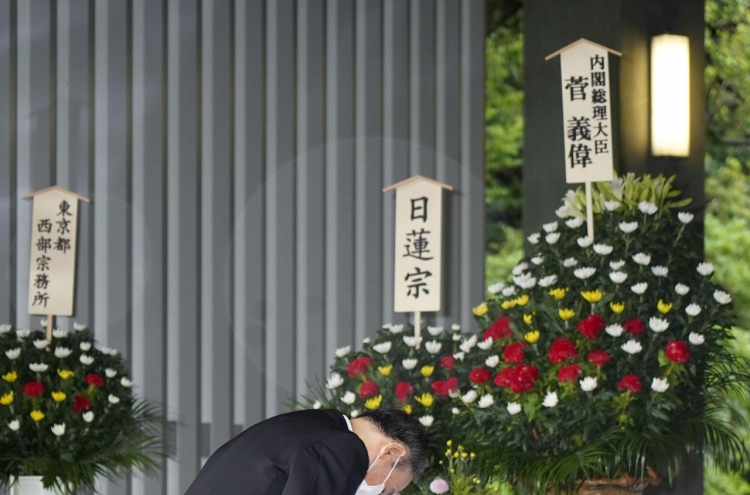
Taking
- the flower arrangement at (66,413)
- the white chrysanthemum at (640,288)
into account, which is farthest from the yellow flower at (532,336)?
the flower arrangement at (66,413)

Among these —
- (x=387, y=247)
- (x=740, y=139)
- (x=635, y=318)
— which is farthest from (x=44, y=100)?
(x=740, y=139)

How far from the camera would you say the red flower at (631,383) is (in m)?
2.72

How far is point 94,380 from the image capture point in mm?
3426

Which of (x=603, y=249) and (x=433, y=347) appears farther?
(x=433, y=347)

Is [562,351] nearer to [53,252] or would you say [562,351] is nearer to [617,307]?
[617,307]

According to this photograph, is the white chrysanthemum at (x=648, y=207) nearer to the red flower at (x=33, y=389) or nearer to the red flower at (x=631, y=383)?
the red flower at (x=631, y=383)

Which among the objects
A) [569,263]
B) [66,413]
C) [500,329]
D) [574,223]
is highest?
[574,223]

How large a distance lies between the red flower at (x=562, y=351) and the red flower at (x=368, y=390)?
70 cm

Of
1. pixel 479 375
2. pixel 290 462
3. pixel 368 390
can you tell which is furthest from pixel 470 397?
pixel 290 462

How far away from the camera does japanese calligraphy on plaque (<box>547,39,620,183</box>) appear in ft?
10.7

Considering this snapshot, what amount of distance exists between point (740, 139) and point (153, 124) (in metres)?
4.76

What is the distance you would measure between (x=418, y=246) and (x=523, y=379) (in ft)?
2.83

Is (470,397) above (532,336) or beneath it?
beneath

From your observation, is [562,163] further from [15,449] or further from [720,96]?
[720,96]
